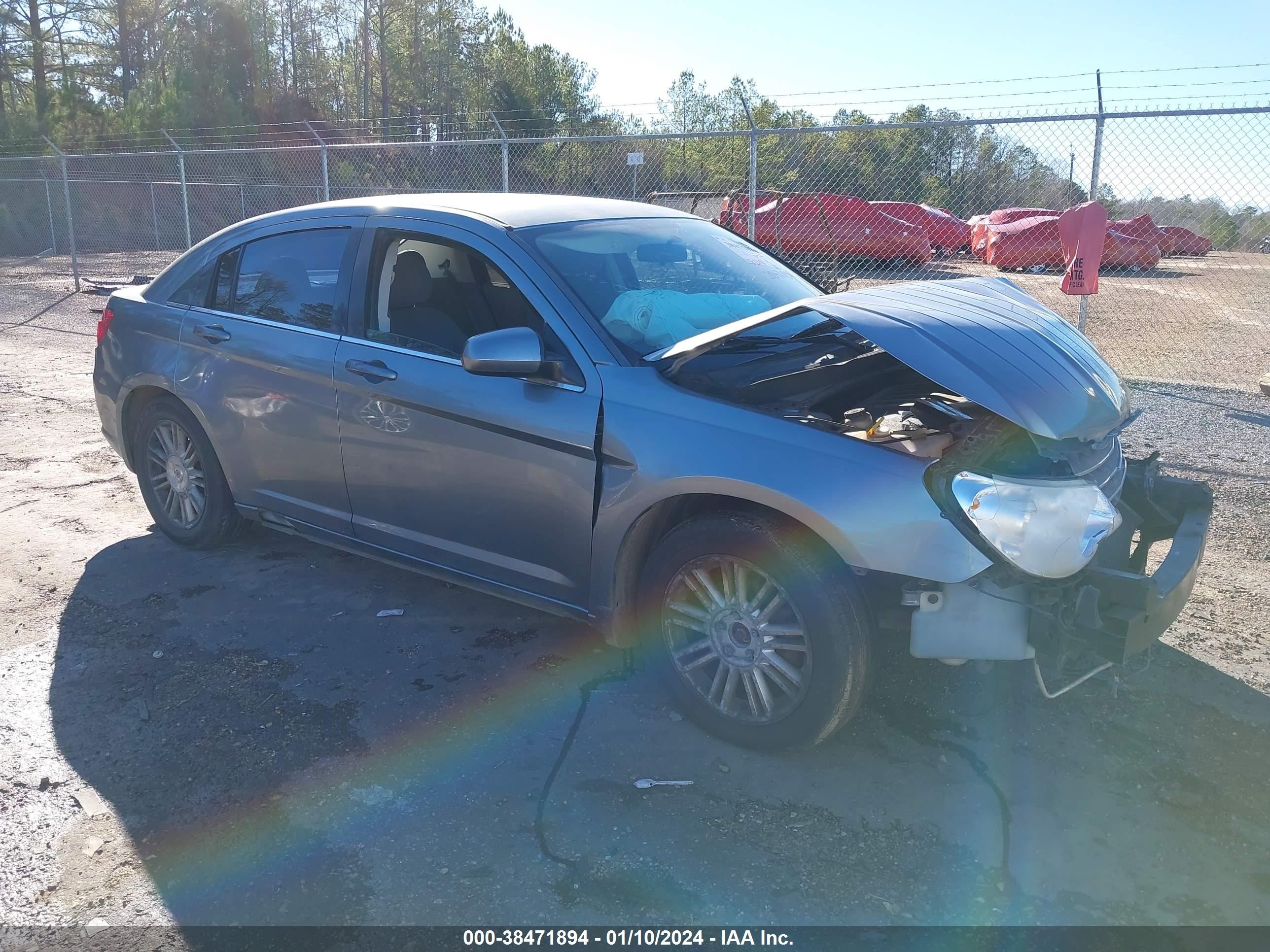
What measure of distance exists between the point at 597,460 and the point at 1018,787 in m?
1.72

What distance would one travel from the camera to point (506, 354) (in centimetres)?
344

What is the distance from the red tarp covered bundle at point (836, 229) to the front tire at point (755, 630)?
14.5 m

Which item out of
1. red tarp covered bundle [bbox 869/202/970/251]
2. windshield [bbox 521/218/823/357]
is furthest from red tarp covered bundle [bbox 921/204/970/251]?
windshield [bbox 521/218/823/357]

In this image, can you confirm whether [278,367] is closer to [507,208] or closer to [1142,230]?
[507,208]

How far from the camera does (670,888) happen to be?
2717 millimetres

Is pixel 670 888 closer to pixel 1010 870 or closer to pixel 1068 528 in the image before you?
pixel 1010 870

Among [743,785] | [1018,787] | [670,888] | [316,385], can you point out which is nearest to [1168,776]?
[1018,787]

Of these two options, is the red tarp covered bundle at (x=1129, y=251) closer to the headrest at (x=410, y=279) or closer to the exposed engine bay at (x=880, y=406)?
the exposed engine bay at (x=880, y=406)

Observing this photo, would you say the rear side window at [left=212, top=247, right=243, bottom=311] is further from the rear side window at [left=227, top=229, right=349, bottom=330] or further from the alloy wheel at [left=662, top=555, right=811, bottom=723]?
the alloy wheel at [left=662, top=555, right=811, bottom=723]

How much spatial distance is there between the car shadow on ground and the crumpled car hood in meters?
1.13

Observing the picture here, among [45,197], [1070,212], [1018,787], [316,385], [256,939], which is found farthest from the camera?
[45,197]

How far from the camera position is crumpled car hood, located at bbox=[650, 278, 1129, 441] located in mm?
3012

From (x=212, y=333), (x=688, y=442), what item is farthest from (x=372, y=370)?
(x=688, y=442)

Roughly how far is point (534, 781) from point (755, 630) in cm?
86
